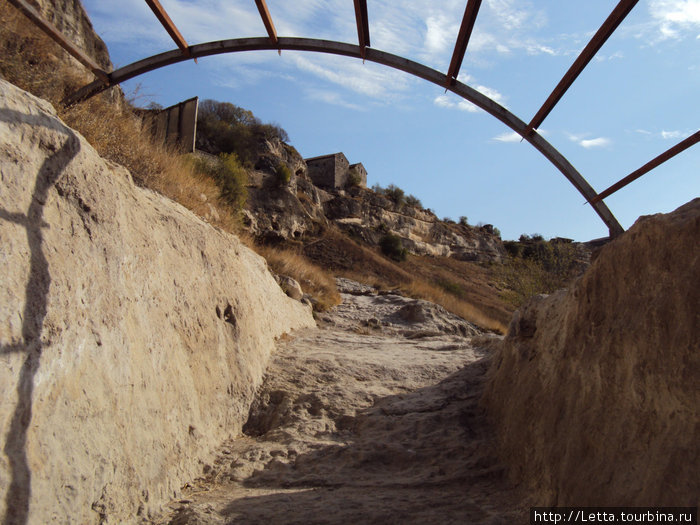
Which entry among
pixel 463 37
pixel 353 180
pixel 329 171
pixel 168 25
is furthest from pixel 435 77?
pixel 353 180

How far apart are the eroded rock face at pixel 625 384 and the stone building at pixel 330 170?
109 feet

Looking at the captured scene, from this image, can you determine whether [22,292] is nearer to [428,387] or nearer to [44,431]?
[44,431]

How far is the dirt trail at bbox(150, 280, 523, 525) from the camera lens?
8.31 ft

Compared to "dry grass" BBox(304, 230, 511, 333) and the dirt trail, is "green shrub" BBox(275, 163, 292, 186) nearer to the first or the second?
"dry grass" BBox(304, 230, 511, 333)

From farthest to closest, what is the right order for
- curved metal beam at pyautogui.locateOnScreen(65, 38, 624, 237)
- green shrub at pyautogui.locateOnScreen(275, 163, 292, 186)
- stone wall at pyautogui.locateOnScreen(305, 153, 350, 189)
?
1. stone wall at pyautogui.locateOnScreen(305, 153, 350, 189)
2. green shrub at pyautogui.locateOnScreen(275, 163, 292, 186)
3. curved metal beam at pyautogui.locateOnScreen(65, 38, 624, 237)

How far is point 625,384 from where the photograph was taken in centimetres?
207

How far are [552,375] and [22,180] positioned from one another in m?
2.98

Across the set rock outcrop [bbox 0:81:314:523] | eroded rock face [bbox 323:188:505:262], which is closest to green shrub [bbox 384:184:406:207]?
eroded rock face [bbox 323:188:505:262]

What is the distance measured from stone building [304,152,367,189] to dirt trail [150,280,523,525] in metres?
30.9

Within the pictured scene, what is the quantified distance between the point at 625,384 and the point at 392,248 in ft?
92.7

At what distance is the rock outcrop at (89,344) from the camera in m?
1.90

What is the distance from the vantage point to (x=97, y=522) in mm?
2064

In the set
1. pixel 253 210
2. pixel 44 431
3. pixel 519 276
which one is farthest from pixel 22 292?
pixel 253 210

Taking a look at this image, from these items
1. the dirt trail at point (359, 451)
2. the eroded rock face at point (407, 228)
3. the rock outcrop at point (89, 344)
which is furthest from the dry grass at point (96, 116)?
the eroded rock face at point (407, 228)
